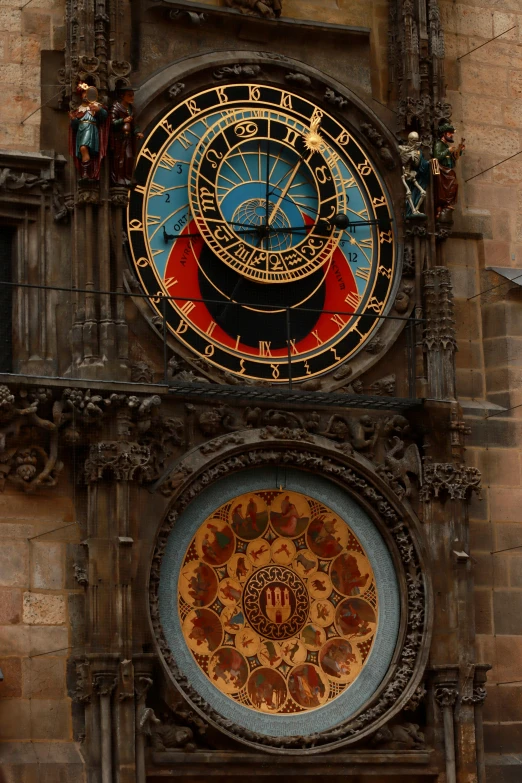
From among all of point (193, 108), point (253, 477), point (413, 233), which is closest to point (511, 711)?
point (253, 477)

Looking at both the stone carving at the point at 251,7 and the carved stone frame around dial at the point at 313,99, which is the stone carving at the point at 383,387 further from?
the stone carving at the point at 251,7

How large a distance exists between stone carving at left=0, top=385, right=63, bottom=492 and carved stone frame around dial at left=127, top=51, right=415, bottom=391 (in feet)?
3.99

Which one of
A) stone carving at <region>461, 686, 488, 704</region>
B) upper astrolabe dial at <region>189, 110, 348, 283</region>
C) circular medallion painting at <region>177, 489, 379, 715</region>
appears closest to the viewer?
circular medallion painting at <region>177, 489, 379, 715</region>

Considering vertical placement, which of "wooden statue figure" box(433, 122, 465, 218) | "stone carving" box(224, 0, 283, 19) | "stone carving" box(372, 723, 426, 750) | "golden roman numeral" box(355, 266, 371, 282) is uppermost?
"stone carving" box(224, 0, 283, 19)

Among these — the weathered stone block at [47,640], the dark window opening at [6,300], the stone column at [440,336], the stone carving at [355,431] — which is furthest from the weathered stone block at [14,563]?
the stone column at [440,336]

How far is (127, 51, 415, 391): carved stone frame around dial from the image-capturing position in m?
16.5

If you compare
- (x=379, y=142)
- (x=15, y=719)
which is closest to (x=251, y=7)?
(x=379, y=142)

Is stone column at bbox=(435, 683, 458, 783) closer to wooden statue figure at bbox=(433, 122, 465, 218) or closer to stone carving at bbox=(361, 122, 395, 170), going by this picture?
wooden statue figure at bbox=(433, 122, 465, 218)

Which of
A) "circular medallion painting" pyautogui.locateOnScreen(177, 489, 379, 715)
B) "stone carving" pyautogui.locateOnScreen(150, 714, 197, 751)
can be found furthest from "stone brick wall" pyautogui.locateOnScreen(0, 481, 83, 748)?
"circular medallion painting" pyautogui.locateOnScreen(177, 489, 379, 715)

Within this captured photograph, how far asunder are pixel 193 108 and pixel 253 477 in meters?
2.84

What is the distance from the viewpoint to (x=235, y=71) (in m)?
16.8

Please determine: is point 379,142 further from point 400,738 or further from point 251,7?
point 400,738

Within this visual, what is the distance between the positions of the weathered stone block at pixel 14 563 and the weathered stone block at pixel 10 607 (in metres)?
0.07

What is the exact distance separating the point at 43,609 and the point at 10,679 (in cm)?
55
